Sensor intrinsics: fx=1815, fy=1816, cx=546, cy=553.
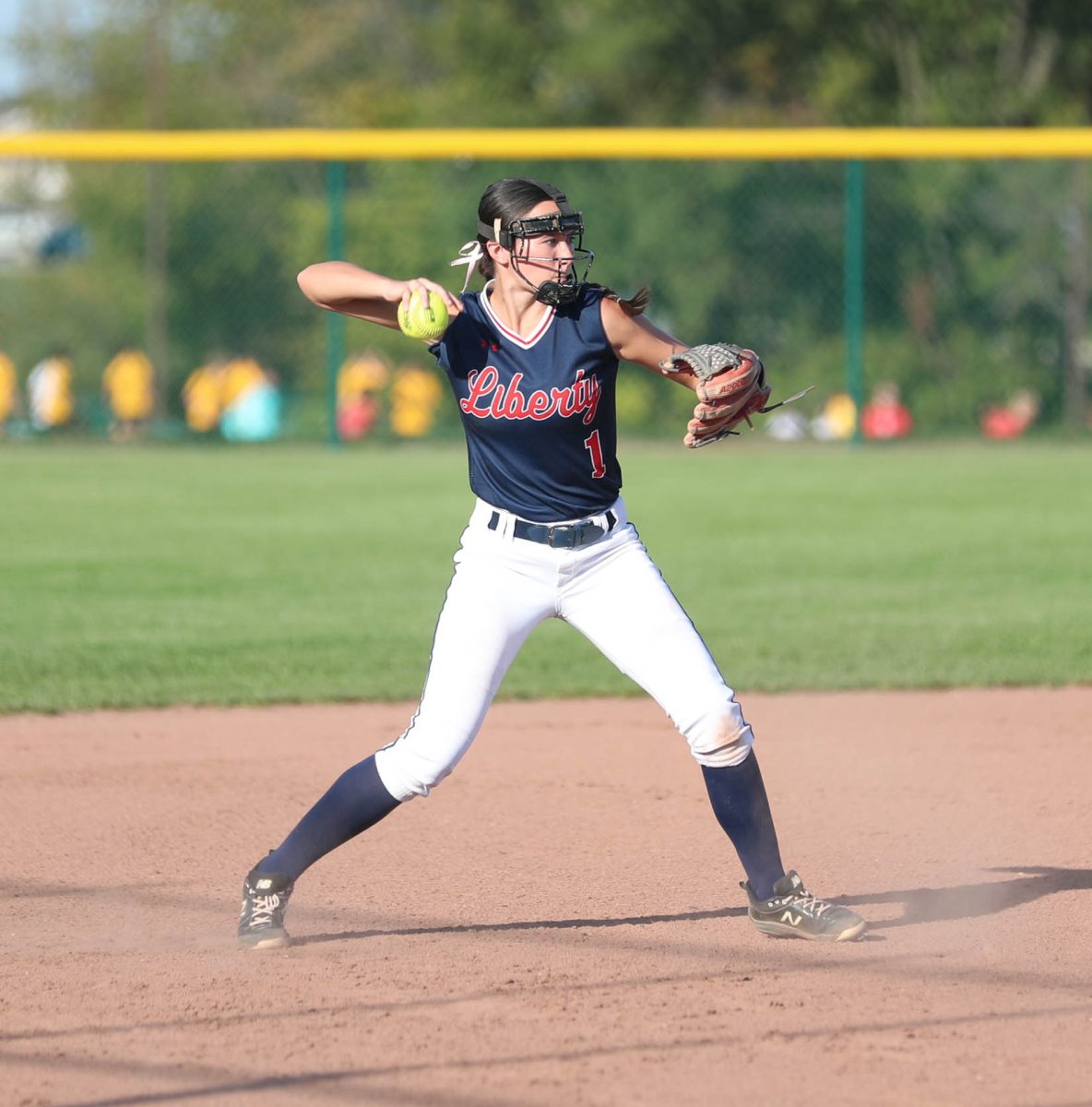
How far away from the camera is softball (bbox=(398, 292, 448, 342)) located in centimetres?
405

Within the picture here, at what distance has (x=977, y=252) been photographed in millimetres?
18141

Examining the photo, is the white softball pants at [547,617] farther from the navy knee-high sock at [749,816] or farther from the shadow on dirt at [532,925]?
the shadow on dirt at [532,925]

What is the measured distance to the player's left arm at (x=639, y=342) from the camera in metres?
4.23

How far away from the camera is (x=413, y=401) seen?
60.5 feet

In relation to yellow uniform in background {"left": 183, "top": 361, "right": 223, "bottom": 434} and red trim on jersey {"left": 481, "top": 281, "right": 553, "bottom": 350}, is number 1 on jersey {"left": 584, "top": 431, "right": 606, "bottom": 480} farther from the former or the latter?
yellow uniform in background {"left": 183, "top": 361, "right": 223, "bottom": 434}

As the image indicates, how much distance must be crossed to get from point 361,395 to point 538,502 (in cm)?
1437

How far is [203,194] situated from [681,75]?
10.8 m

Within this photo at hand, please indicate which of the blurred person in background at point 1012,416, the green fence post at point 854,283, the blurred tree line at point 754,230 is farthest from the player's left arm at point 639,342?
the blurred person in background at point 1012,416

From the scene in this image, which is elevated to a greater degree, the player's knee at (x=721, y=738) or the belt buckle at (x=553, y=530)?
the belt buckle at (x=553, y=530)

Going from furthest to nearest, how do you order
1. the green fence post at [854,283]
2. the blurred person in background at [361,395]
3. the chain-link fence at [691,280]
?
the blurred person in background at [361,395] < the chain-link fence at [691,280] < the green fence post at [854,283]

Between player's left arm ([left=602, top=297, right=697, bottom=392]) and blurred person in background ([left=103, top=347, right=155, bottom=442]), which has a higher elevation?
player's left arm ([left=602, top=297, right=697, bottom=392])

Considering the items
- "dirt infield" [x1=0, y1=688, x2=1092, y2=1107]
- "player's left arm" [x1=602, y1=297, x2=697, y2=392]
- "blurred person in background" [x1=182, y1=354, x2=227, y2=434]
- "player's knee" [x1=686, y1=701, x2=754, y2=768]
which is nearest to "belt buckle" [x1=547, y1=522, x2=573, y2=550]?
"player's left arm" [x1=602, y1=297, x2=697, y2=392]

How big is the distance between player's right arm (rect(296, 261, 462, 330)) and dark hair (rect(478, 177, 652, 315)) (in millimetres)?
219

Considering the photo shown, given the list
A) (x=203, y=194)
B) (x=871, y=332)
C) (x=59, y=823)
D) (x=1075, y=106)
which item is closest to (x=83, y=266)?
(x=203, y=194)
